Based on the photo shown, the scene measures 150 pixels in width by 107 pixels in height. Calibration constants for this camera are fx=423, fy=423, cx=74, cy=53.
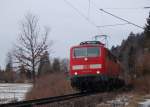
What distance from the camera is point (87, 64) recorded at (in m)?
28.4

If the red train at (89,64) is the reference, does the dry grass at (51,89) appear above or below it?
below

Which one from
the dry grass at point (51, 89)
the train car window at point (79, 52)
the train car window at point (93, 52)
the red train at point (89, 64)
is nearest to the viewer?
the red train at point (89, 64)

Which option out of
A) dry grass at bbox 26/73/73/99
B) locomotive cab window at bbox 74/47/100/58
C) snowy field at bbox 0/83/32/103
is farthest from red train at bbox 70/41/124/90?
snowy field at bbox 0/83/32/103

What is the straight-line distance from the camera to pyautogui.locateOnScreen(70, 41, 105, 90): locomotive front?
28219mm

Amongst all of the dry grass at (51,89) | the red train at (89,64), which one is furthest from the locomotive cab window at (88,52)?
the dry grass at (51,89)

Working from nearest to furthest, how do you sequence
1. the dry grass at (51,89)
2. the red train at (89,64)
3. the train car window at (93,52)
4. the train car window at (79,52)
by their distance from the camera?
1. the red train at (89,64)
2. the train car window at (93,52)
3. the train car window at (79,52)
4. the dry grass at (51,89)

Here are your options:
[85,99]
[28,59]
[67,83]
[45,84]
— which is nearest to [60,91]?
[67,83]

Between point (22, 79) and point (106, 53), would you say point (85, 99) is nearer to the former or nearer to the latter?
point (106, 53)

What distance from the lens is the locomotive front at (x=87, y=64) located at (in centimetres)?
2822

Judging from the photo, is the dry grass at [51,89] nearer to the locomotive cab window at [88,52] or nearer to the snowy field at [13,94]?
the snowy field at [13,94]

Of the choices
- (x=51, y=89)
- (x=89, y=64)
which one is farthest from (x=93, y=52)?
(x=51, y=89)

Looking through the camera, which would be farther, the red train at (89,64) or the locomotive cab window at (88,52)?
the locomotive cab window at (88,52)

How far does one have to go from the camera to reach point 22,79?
280 feet

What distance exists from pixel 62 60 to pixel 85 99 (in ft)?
319
